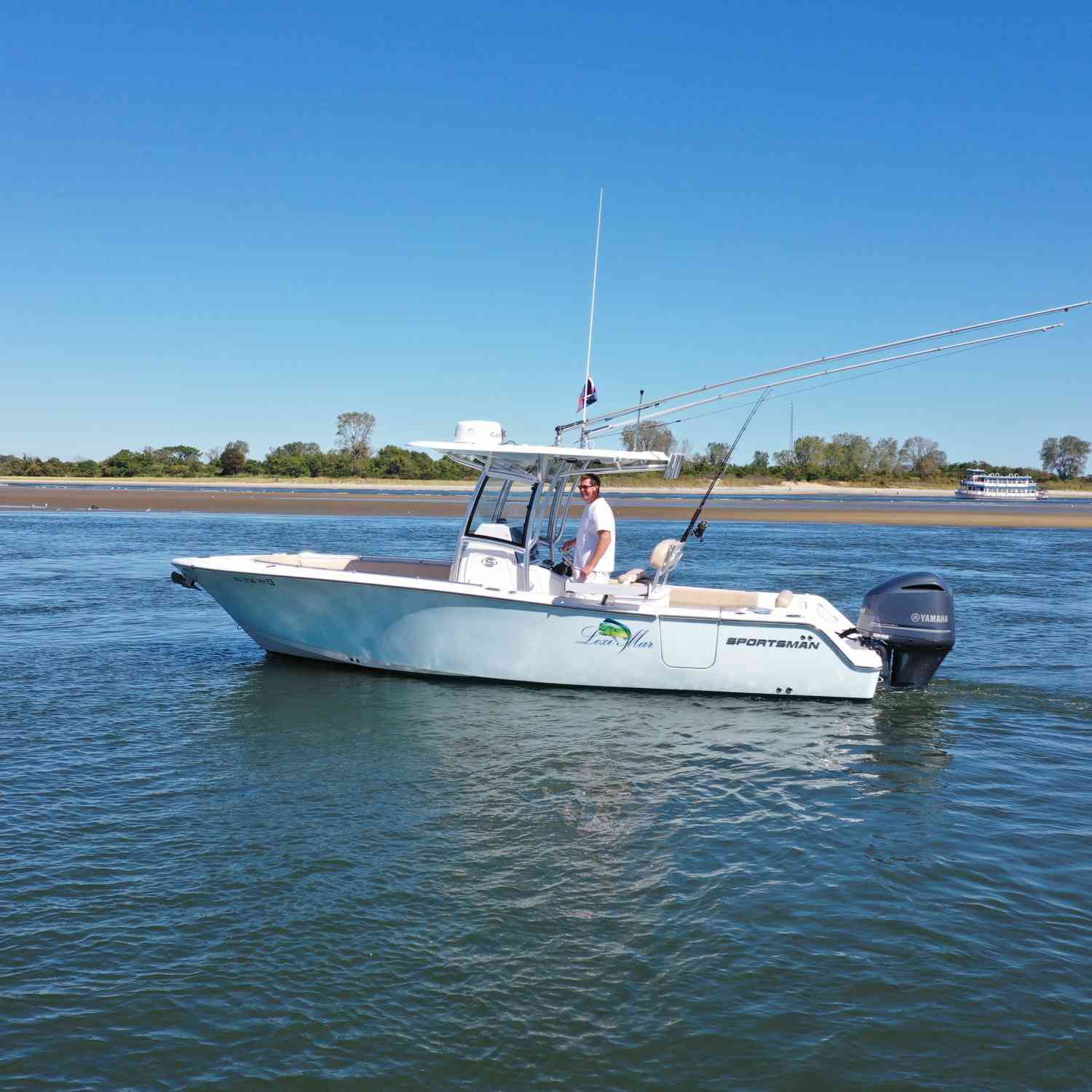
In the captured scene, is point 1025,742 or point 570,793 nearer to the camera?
point 570,793

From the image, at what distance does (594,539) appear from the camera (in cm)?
1134

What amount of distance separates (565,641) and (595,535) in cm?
126

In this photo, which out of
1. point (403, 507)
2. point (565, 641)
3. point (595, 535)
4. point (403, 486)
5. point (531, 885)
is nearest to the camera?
point (531, 885)

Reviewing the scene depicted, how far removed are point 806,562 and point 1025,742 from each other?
58.9ft

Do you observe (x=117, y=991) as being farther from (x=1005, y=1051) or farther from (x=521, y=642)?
(x=521, y=642)

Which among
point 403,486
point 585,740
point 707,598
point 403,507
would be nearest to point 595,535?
point 707,598

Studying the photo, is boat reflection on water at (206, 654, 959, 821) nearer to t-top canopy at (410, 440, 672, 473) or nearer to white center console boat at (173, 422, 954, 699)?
white center console boat at (173, 422, 954, 699)

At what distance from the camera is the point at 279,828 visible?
7121 millimetres

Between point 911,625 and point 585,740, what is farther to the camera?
point 911,625

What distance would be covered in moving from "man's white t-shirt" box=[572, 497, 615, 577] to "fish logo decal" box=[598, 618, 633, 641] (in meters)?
0.64

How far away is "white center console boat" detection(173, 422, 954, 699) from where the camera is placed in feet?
35.7

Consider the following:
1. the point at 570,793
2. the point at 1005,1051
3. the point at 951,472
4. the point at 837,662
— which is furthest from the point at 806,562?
the point at 951,472

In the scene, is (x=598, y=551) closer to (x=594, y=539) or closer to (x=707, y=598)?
(x=594, y=539)

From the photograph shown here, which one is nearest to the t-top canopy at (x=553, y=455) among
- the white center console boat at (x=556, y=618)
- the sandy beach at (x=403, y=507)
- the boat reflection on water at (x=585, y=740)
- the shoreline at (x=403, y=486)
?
the white center console boat at (x=556, y=618)
